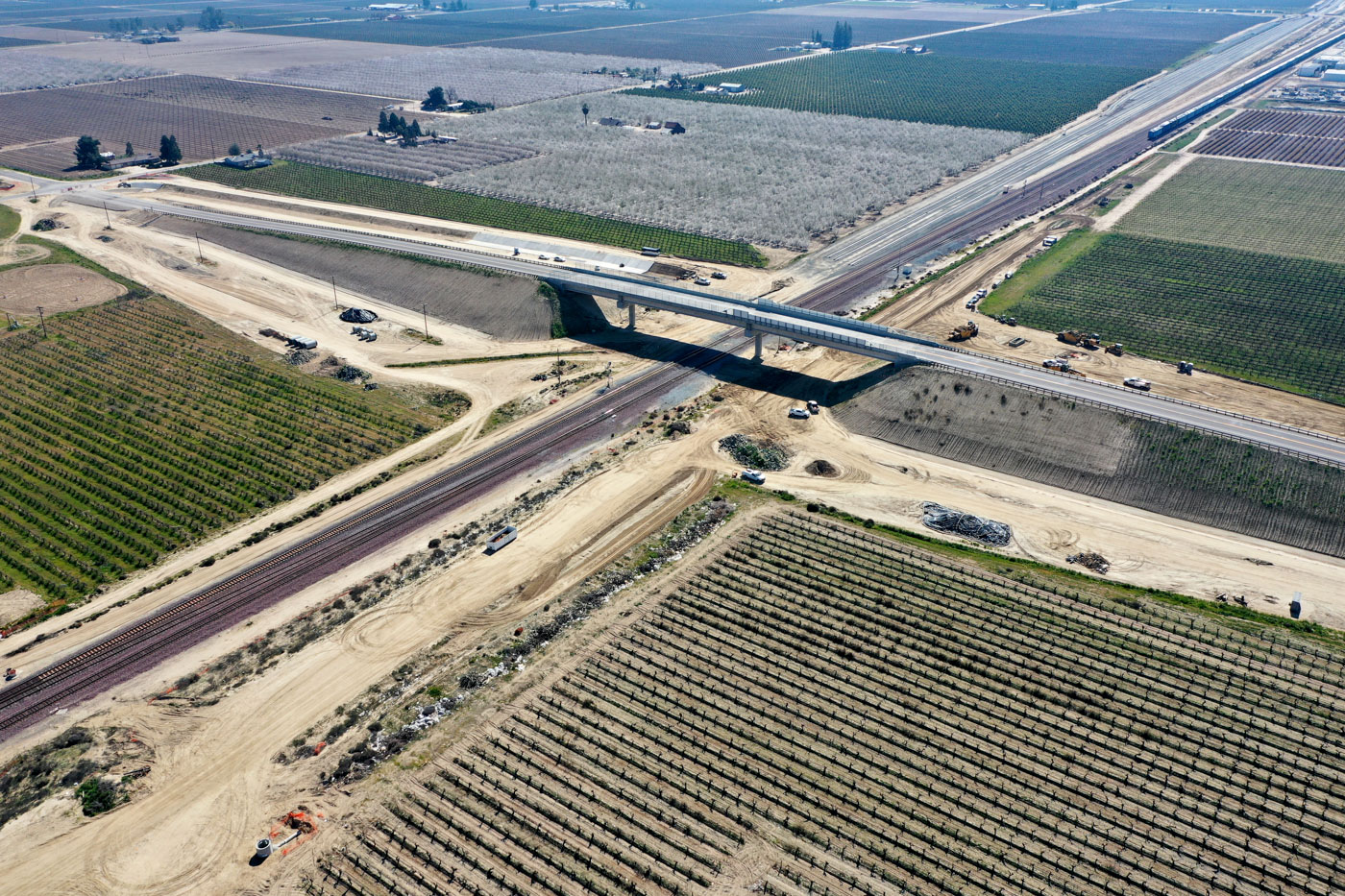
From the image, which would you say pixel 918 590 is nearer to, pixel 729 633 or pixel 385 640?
pixel 729 633

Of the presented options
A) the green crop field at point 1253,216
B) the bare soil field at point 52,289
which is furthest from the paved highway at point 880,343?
the green crop field at point 1253,216

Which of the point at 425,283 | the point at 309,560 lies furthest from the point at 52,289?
the point at 309,560

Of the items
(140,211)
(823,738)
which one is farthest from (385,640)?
(140,211)

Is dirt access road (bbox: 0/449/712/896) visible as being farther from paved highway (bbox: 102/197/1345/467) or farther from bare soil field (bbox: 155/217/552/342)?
bare soil field (bbox: 155/217/552/342)

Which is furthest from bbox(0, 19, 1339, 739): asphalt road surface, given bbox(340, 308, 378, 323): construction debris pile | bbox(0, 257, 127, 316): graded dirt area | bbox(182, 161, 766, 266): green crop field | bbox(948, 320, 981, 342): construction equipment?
bbox(0, 257, 127, 316): graded dirt area

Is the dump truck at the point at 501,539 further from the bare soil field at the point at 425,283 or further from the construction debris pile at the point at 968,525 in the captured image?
the bare soil field at the point at 425,283

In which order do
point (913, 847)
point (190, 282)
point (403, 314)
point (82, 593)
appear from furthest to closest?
point (190, 282) → point (403, 314) → point (82, 593) → point (913, 847)
